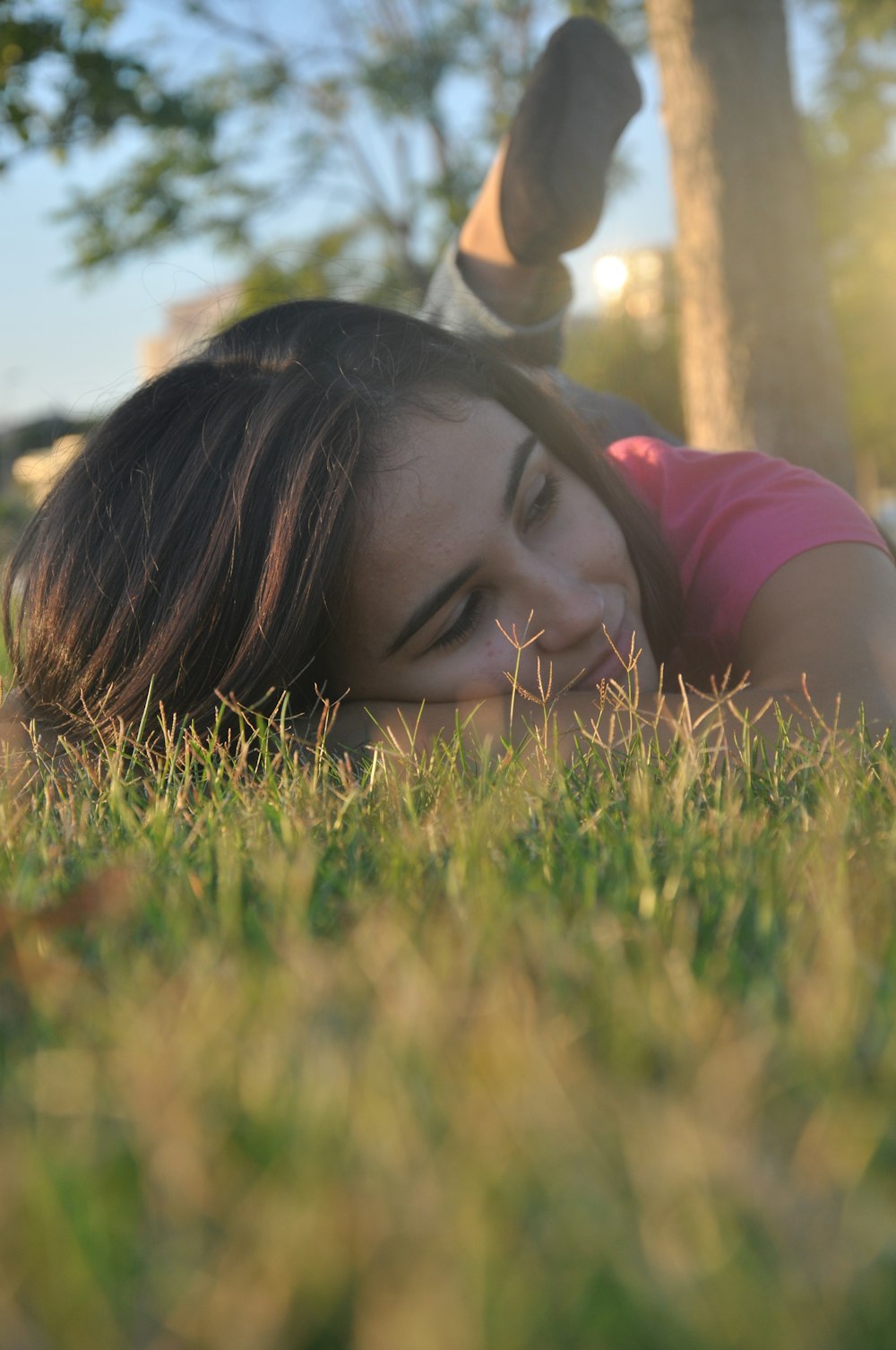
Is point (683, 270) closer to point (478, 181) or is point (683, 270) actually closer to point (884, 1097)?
point (884, 1097)

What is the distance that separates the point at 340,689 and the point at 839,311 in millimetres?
25972

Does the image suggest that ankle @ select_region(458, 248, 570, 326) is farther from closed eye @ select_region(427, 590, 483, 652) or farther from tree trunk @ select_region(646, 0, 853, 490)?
closed eye @ select_region(427, 590, 483, 652)

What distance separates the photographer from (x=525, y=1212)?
0.72 meters

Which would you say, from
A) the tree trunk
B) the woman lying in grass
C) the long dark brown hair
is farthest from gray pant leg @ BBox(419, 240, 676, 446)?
the long dark brown hair

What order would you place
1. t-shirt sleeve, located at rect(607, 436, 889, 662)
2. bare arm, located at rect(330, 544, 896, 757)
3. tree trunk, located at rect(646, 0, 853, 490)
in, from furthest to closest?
tree trunk, located at rect(646, 0, 853, 490) → t-shirt sleeve, located at rect(607, 436, 889, 662) → bare arm, located at rect(330, 544, 896, 757)

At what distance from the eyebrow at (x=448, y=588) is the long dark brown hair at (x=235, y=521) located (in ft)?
0.51

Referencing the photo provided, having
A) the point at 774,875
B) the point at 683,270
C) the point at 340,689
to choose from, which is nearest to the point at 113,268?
the point at 683,270

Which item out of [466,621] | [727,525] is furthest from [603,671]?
[727,525]

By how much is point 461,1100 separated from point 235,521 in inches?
80.8

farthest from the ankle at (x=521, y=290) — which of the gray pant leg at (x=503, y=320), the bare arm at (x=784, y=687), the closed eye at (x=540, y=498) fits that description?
the bare arm at (x=784, y=687)

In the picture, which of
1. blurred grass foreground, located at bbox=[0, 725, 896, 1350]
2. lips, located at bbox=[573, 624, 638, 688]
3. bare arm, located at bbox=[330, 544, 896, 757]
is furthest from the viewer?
lips, located at bbox=[573, 624, 638, 688]

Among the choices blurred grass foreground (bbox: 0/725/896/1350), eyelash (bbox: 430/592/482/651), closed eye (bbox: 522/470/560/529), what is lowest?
eyelash (bbox: 430/592/482/651)

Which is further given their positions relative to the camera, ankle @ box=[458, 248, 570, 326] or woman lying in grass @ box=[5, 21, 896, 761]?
ankle @ box=[458, 248, 570, 326]

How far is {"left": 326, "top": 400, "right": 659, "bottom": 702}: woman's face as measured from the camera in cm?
256
